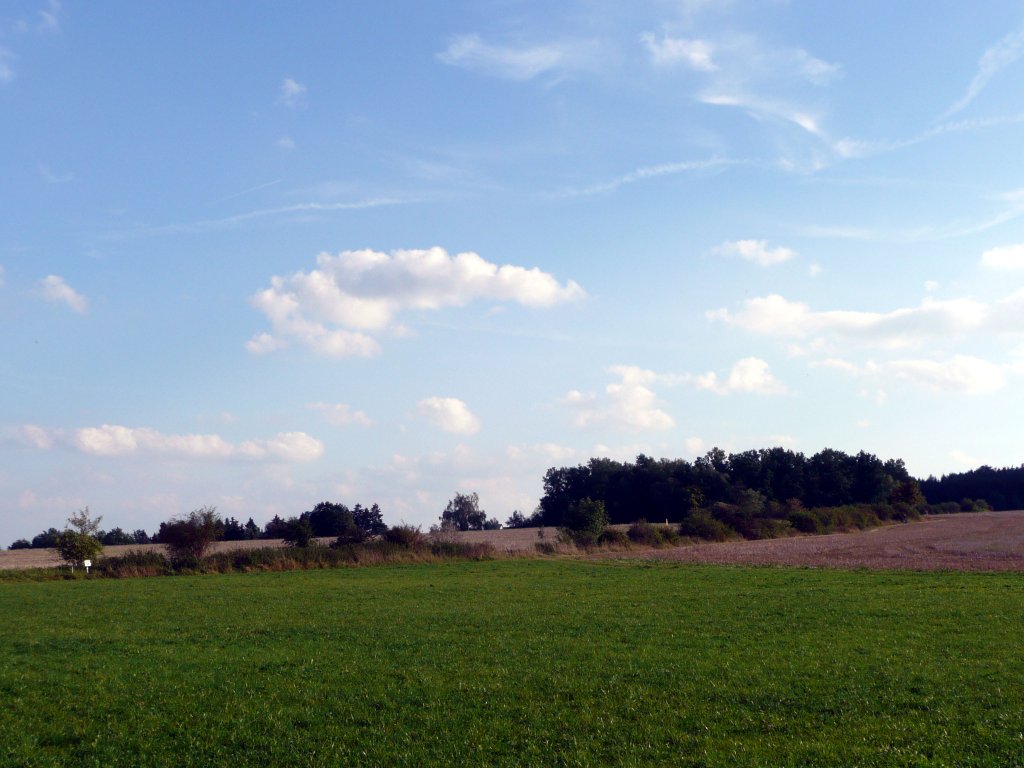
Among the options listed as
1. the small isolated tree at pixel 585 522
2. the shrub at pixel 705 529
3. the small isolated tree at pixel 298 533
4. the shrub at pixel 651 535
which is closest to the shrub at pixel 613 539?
the small isolated tree at pixel 585 522

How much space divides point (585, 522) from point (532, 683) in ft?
180

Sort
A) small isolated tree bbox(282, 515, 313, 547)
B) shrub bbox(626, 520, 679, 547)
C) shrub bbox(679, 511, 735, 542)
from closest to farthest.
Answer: small isolated tree bbox(282, 515, 313, 547) < shrub bbox(626, 520, 679, 547) < shrub bbox(679, 511, 735, 542)

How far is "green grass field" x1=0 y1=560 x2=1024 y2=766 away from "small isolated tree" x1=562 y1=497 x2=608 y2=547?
1574 inches

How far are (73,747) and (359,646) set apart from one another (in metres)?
7.55

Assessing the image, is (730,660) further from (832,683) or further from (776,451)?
(776,451)

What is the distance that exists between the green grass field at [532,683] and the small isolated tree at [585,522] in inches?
1574

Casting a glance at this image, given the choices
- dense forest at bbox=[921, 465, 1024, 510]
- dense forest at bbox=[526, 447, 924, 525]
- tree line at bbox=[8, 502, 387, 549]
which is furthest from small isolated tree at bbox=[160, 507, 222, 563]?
dense forest at bbox=[921, 465, 1024, 510]

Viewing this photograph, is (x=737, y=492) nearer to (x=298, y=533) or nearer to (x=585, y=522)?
(x=585, y=522)

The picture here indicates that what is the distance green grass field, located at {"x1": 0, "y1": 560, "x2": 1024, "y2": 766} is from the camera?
9.53m

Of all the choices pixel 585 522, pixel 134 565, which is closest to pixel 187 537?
pixel 134 565

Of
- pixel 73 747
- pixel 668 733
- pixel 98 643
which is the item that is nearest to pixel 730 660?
pixel 668 733

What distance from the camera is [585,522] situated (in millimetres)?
66875

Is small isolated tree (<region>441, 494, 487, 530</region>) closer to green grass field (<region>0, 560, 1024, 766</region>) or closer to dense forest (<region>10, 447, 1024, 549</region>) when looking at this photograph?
dense forest (<region>10, 447, 1024, 549</region>)

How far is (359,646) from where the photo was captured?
56.4 ft
